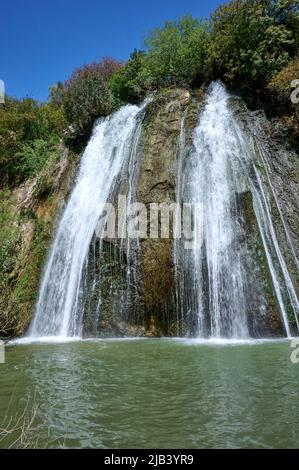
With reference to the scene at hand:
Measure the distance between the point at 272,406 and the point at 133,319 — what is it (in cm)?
640

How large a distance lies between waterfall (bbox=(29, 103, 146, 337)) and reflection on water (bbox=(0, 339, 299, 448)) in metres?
3.05

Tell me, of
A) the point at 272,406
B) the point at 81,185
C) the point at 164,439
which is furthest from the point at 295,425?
the point at 81,185

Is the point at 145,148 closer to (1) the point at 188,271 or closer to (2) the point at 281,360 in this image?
(1) the point at 188,271

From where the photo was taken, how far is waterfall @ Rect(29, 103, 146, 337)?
1171 centimetres

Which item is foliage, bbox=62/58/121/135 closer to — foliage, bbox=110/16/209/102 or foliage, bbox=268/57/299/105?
foliage, bbox=110/16/209/102

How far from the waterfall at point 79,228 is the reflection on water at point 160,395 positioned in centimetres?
305

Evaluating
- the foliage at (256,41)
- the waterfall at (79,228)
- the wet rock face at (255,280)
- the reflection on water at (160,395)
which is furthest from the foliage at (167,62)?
the reflection on water at (160,395)

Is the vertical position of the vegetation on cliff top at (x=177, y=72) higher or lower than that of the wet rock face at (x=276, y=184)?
higher

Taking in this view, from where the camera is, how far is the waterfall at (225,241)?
10242 mm

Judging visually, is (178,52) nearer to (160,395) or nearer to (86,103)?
(86,103)

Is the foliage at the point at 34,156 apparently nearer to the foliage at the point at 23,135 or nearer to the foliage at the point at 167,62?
the foliage at the point at 23,135

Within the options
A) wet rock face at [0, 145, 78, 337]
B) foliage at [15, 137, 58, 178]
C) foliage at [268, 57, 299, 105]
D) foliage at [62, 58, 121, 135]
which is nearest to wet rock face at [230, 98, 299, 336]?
foliage at [268, 57, 299, 105]

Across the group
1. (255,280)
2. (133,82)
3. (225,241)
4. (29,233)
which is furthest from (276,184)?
(133,82)
